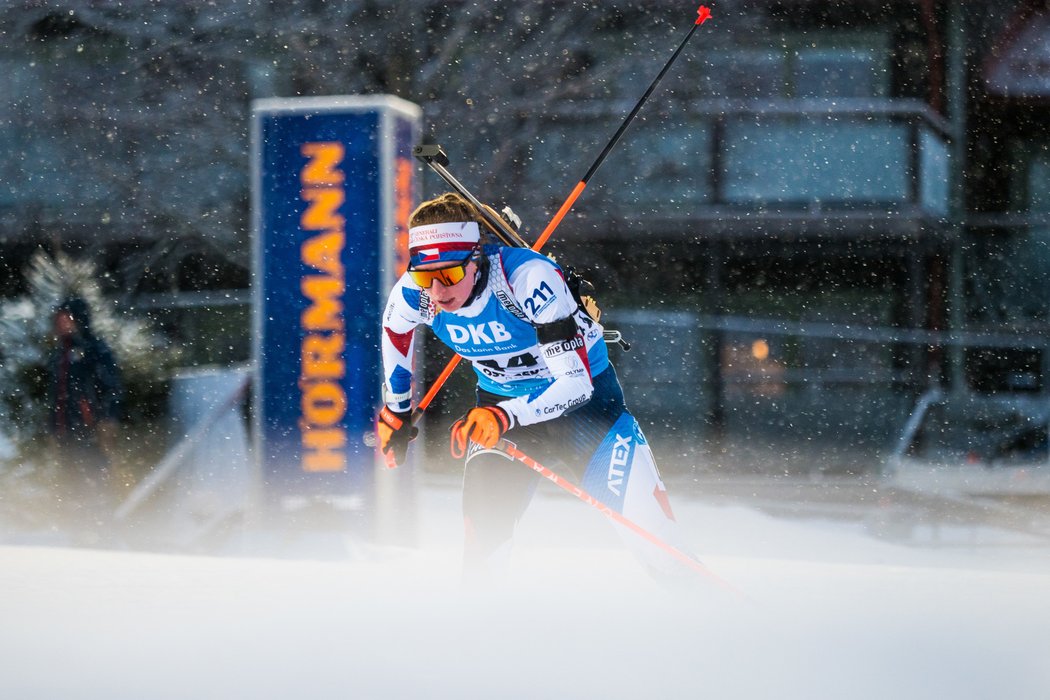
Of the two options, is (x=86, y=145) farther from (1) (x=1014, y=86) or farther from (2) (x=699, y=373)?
(1) (x=1014, y=86)

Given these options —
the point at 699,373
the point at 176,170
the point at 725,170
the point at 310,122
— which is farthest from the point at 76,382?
the point at 725,170

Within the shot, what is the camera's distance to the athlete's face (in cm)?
388

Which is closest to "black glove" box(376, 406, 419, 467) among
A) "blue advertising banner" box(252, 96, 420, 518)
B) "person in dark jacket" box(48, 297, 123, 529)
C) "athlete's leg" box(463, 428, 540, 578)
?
"athlete's leg" box(463, 428, 540, 578)

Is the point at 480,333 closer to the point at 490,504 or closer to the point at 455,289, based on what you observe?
the point at 455,289

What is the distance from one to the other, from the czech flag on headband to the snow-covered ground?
4.28 ft

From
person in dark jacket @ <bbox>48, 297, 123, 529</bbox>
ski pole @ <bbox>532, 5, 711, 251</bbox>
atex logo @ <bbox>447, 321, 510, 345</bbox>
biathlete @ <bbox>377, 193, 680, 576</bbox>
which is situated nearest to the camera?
biathlete @ <bbox>377, 193, 680, 576</bbox>

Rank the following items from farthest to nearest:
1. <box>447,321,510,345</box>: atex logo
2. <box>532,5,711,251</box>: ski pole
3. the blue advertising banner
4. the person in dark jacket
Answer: the person in dark jacket
the blue advertising banner
<box>532,5,711,251</box>: ski pole
<box>447,321,510,345</box>: atex logo

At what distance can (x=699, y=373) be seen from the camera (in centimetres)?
1076

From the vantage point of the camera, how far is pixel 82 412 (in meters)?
7.12

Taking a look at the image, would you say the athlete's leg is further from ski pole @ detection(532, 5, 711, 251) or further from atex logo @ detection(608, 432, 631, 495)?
ski pole @ detection(532, 5, 711, 251)

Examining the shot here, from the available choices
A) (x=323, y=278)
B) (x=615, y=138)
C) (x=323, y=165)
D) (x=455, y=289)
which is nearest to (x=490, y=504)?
(x=455, y=289)

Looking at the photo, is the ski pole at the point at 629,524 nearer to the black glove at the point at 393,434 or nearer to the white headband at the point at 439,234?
the black glove at the point at 393,434

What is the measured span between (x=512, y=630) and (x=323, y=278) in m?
2.93

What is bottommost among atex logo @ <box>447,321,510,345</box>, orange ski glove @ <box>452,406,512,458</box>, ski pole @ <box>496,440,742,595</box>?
ski pole @ <box>496,440,742,595</box>
